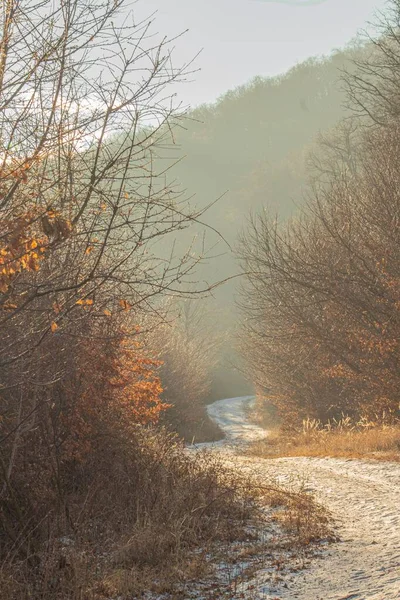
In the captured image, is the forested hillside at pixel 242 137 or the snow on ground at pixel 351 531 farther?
the forested hillside at pixel 242 137

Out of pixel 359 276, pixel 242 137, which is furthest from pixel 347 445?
pixel 242 137

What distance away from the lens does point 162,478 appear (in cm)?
920

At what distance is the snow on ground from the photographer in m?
5.39

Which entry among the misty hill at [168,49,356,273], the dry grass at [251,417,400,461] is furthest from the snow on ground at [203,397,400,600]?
the misty hill at [168,49,356,273]

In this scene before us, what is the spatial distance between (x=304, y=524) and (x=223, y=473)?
2.65 m

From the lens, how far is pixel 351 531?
7609 millimetres

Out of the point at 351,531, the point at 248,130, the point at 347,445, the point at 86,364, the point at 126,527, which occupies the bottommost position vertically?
the point at 351,531

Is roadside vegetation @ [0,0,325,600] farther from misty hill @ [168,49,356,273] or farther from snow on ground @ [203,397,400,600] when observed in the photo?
misty hill @ [168,49,356,273]

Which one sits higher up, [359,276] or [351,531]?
[359,276]

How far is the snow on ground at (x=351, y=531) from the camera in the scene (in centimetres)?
539

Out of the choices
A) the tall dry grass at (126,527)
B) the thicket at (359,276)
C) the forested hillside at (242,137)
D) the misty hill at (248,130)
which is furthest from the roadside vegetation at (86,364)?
the misty hill at (248,130)

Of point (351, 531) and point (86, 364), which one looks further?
point (86, 364)

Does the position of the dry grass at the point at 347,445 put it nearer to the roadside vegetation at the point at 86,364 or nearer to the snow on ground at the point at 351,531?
the snow on ground at the point at 351,531

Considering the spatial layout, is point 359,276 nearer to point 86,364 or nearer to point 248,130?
point 86,364
